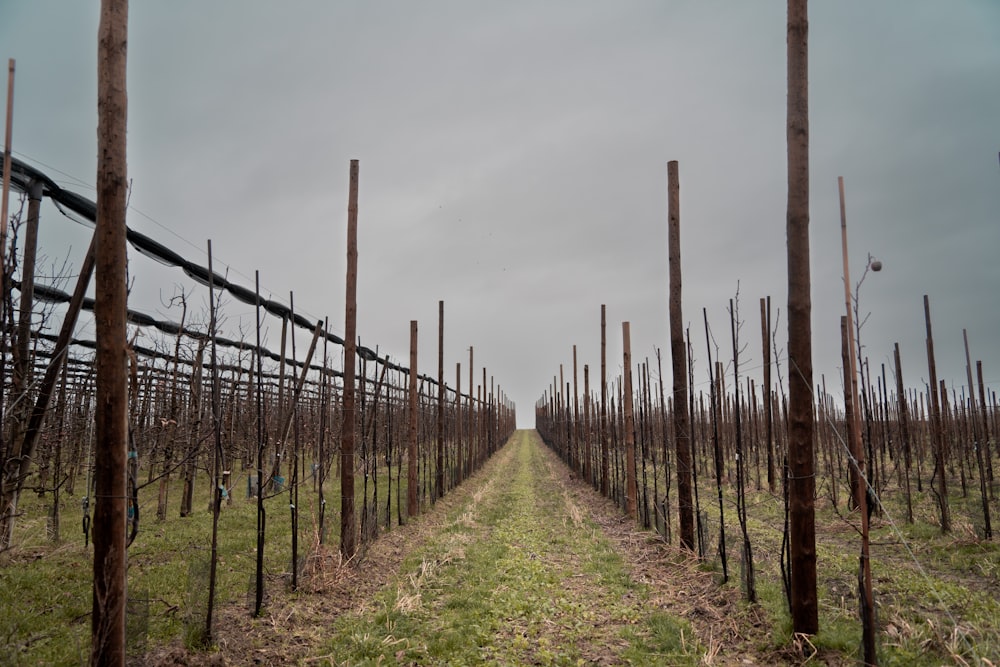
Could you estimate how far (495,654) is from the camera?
5219 mm

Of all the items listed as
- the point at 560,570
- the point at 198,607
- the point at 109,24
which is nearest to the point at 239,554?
the point at 198,607

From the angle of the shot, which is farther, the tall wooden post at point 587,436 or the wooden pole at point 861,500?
the tall wooden post at point 587,436

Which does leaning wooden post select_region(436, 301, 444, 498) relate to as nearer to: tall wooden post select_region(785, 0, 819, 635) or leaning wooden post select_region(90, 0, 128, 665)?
tall wooden post select_region(785, 0, 819, 635)

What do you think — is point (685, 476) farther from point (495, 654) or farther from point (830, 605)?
point (495, 654)

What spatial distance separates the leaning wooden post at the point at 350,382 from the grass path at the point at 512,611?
3.28 ft

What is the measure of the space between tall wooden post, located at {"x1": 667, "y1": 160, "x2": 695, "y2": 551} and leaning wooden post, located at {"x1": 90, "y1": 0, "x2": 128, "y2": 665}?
7012 mm

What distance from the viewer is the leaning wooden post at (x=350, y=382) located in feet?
27.3

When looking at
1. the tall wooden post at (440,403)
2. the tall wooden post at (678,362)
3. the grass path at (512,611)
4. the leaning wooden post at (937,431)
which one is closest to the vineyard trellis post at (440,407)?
the tall wooden post at (440,403)

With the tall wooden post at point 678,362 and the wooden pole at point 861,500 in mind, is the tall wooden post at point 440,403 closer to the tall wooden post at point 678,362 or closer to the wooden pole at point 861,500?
the tall wooden post at point 678,362

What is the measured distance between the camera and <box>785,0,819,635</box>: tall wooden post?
16.1 feet

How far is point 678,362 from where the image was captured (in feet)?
28.5

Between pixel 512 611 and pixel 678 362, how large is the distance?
14.5ft

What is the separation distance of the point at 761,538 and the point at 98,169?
10.2 m

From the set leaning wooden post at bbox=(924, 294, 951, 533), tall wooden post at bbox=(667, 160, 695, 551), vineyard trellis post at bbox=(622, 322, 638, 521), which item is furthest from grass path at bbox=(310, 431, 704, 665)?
leaning wooden post at bbox=(924, 294, 951, 533)
